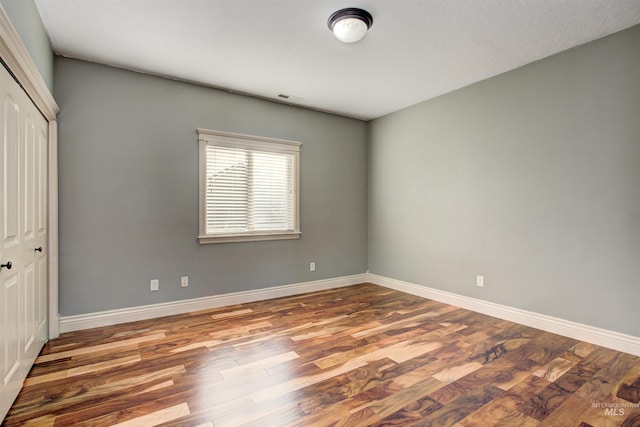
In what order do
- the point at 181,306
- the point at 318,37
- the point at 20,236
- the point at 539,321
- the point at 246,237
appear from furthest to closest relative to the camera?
the point at 246,237
the point at 181,306
the point at 539,321
the point at 318,37
the point at 20,236

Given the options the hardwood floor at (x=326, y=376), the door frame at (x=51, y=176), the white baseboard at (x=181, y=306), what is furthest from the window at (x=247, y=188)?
the door frame at (x=51, y=176)

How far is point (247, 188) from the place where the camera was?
4.21 meters

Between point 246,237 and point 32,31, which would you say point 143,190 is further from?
point 32,31

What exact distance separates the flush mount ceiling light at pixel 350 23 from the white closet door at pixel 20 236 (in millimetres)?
2140

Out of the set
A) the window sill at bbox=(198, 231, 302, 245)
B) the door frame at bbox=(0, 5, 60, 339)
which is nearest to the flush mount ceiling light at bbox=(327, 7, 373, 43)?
the door frame at bbox=(0, 5, 60, 339)

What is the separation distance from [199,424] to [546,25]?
380 centimetres

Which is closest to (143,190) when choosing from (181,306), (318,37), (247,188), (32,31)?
(247,188)

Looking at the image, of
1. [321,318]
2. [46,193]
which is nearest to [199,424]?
[321,318]

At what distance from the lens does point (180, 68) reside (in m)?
3.43

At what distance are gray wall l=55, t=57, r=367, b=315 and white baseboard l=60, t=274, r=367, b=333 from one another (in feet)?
0.22

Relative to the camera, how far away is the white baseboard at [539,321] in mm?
2727

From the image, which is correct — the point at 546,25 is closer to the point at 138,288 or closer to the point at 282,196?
the point at 282,196

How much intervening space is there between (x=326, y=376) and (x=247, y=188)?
2.61 metres

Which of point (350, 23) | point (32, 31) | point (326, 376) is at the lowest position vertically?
point (326, 376)
